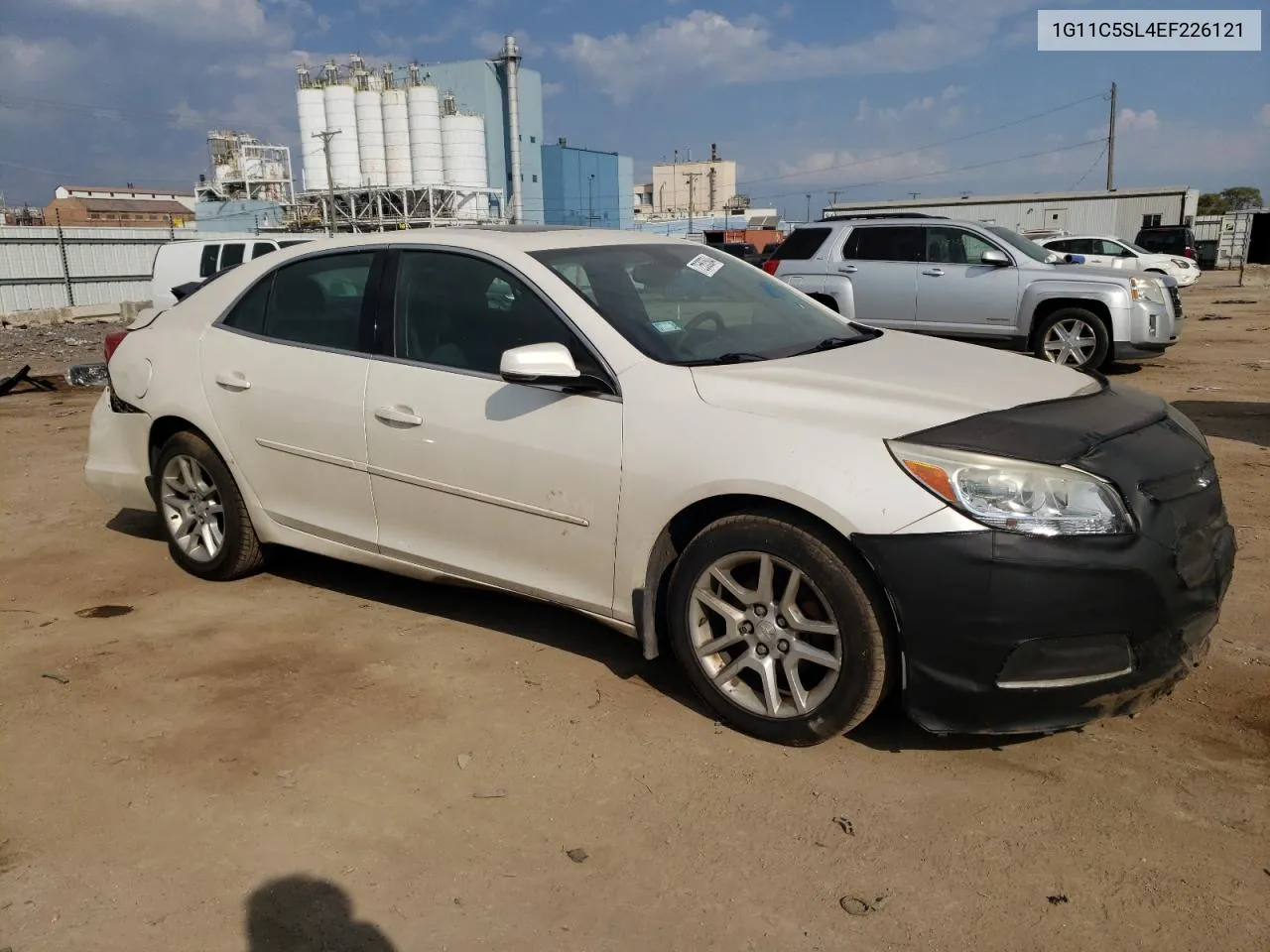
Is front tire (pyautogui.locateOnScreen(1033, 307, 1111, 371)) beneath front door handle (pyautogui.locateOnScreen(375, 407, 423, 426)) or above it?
beneath

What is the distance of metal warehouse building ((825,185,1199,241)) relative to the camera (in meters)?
43.9

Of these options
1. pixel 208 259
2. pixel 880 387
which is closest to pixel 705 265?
pixel 880 387

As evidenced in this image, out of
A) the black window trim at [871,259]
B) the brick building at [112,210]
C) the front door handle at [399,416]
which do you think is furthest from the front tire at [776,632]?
the brick building at [112,210]

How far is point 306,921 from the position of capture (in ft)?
8.41

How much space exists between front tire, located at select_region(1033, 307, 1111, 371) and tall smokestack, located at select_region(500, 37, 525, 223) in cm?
5594

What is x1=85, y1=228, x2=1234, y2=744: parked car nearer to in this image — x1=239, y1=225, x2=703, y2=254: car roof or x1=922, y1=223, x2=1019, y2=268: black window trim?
x1=239, y1=225, x2=703, y2=254: car roof

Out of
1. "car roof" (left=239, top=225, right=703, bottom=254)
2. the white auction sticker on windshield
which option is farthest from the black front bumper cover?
"car roof" (left=239, top=225, right=703, bottom=254)

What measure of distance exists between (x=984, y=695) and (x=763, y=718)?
0.72 meters

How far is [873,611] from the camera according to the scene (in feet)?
9.86

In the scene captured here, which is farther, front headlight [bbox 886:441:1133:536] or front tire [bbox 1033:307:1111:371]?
front tire [bbox 1033:307:1111:371]

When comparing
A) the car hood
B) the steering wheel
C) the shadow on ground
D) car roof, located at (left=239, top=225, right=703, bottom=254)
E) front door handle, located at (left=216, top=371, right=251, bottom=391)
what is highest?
car roof, located at (left=239, top=225, right=703, bottom=254)

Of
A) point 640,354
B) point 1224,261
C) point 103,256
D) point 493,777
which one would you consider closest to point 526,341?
point 640,354

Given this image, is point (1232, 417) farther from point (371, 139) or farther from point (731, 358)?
point (371, 139)

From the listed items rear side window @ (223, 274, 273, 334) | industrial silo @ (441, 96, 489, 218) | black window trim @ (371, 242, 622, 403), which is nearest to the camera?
black window trim @ (371, 242, 622, 403)
